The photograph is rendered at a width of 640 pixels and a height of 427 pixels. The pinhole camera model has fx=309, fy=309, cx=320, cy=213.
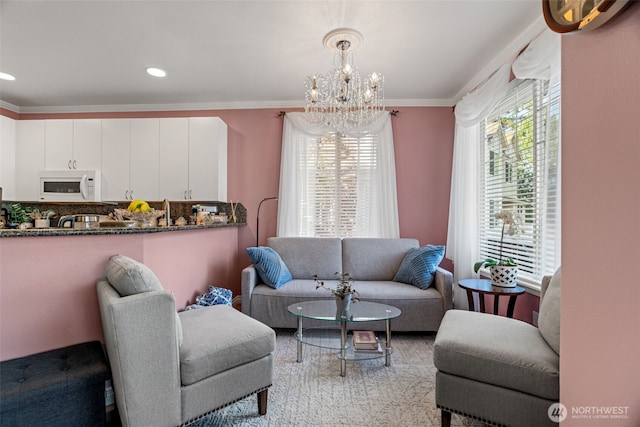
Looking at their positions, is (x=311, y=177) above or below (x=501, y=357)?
above

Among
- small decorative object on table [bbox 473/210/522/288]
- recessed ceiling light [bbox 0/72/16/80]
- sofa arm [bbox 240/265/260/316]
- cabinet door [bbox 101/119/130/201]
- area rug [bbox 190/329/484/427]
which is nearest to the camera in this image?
area rug [bbox 190/329/484/427]

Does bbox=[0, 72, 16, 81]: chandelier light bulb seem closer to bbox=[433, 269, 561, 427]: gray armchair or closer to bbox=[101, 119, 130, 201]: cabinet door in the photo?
bbox=[101, 119, 130, 201]: cabinet door

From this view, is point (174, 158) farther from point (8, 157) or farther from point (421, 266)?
point (421, 266)

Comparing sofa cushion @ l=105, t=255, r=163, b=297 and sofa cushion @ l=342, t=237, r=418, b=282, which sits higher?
sofa cushion @ l=105, t=255, r=163, b=297

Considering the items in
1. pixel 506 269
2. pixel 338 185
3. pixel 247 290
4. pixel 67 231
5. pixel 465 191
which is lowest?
pixel 247 290

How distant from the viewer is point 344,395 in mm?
2000

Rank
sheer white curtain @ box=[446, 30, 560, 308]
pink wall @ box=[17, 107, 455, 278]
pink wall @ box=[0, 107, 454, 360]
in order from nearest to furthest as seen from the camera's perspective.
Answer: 1. pink wall @ box=[0, 107, 454, 360]
2. sheer white curtain @ box=[446, 30, 560, 308]
3. pink wall @ box=[17, 107, 455, 278]

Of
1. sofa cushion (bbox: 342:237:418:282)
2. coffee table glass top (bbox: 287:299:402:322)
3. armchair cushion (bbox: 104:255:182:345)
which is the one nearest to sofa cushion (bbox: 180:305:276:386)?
armchair cushion (bbox: 104:255:182:345)

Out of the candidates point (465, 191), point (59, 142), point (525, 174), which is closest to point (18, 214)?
point (59, 142)

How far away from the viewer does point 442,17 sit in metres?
2.21

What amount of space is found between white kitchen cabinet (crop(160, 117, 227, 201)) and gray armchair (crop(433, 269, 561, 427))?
2985 millimetres

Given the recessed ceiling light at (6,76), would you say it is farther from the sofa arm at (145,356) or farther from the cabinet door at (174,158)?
the sofa arm at (145,356)

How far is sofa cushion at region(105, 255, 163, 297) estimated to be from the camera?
1496mm

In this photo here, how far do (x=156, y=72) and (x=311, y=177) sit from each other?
198 centimetres
